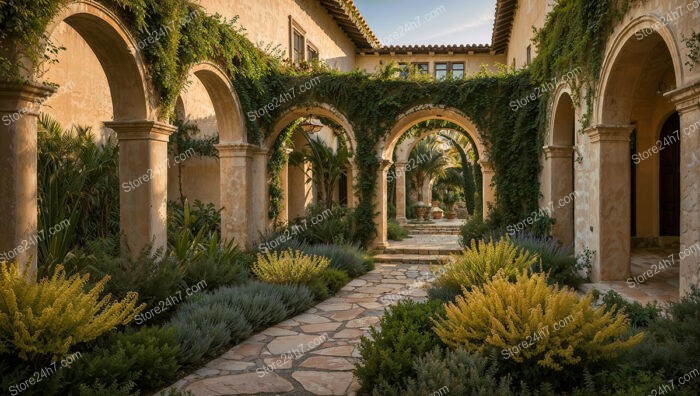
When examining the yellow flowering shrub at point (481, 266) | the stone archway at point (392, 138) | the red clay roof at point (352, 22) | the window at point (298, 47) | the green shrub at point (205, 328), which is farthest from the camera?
the red clay roof at point (352, 22)

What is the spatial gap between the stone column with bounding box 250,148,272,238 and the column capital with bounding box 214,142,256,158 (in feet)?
2.30

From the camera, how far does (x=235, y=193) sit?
11.0 m

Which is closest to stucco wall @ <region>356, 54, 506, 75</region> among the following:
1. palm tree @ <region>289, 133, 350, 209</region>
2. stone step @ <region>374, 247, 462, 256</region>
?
palm tree @ <region>289, 133, 350, 209</region>

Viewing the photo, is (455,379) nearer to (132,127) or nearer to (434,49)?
(132,127)

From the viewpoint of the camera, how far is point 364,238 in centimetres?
1233

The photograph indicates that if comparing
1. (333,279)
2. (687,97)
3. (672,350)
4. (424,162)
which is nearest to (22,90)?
(333,279)

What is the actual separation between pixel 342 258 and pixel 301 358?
4.62m

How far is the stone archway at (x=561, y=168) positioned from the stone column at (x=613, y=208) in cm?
222

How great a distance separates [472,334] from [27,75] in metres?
4.86

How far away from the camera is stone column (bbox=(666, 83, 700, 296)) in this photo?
17.0 ft

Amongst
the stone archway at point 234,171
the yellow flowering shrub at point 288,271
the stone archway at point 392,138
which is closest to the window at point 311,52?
the stone archway at point 392,138

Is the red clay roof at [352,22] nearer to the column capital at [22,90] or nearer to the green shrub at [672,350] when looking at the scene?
the column capital at [22,90]

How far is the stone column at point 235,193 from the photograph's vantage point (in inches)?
432

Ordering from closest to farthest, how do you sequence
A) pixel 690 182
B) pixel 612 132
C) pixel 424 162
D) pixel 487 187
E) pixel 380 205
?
pixel 690 182
pixel 612 132
pixel 380 205
pixel 487 187
pixel 424 162
